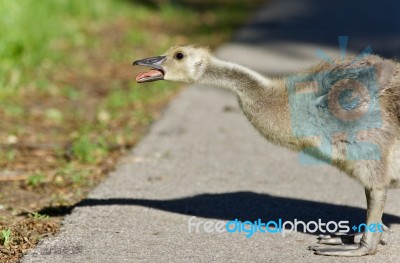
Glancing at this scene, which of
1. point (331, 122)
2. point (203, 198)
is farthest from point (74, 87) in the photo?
point (331, 122)

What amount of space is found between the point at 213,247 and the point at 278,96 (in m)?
1.01

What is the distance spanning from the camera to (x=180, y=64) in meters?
5.55

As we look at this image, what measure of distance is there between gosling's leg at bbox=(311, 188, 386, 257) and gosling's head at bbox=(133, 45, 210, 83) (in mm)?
1335

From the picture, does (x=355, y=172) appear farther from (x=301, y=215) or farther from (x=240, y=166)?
(x=240, y=166)

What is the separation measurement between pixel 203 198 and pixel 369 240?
1.48 meters

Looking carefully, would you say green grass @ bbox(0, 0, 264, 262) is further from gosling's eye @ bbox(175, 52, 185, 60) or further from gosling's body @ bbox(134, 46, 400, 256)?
gosling's body @ bbox(134, 46, 400, 256)

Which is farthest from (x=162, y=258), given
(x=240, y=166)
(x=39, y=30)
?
(x=39, y=30)

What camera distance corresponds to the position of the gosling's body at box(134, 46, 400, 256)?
503 centimetres

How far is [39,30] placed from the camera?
999 centimetres

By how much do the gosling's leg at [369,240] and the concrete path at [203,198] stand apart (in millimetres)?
51

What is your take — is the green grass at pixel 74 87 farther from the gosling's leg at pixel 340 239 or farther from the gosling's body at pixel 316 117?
the gosling's leg at pixel 340 239

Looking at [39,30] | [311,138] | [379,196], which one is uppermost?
[39,30]

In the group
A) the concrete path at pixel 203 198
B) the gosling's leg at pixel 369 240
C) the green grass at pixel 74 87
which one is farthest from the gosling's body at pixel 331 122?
the green grass at pixel 74 87

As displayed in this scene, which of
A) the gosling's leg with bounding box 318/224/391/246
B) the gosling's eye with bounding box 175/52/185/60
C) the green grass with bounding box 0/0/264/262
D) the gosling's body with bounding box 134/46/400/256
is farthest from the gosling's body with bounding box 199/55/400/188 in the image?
the green grass with bounding box 0/0/264/262
